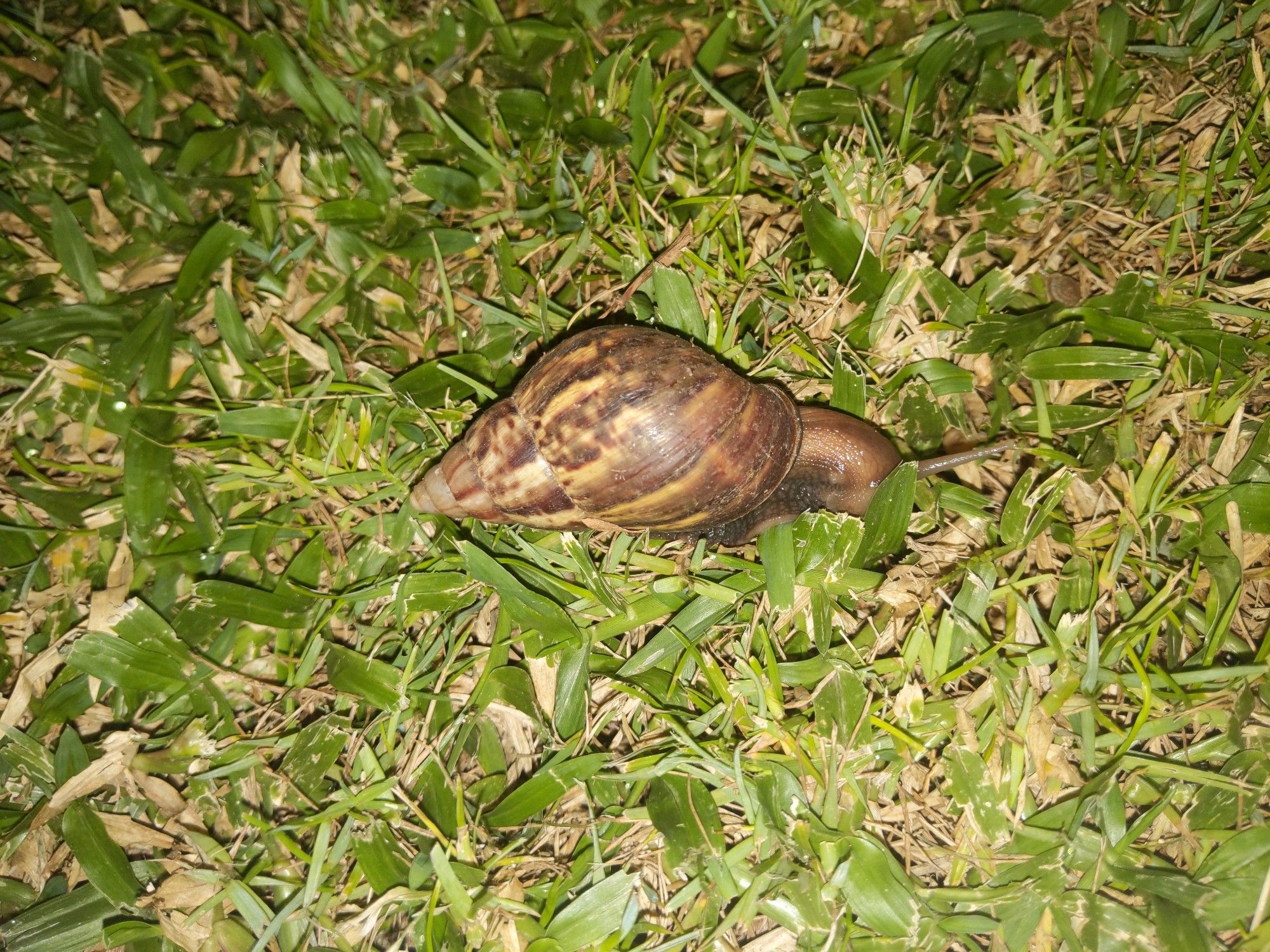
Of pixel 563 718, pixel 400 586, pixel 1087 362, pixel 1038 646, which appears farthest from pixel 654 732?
pixel 1087 362

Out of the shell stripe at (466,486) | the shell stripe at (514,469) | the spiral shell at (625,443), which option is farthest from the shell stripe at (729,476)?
the shell stripe at (466,486)

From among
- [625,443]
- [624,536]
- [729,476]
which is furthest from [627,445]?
[624,536]

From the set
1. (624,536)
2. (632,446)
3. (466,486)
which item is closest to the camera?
(632,446)

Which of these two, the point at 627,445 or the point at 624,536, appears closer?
the point at 627,445

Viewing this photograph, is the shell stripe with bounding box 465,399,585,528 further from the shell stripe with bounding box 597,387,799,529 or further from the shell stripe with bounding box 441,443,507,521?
the shell stripe with bounding box 597,387,799,529

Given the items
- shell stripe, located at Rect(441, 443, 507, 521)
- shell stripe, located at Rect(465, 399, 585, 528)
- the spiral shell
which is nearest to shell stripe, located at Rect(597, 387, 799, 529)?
the spiral shell

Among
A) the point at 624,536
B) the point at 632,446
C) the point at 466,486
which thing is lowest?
the point at 624,536

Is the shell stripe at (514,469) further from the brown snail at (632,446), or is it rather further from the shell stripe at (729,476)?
the shell stripe at (729,476)

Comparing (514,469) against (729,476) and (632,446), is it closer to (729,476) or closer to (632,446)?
(632,446)
